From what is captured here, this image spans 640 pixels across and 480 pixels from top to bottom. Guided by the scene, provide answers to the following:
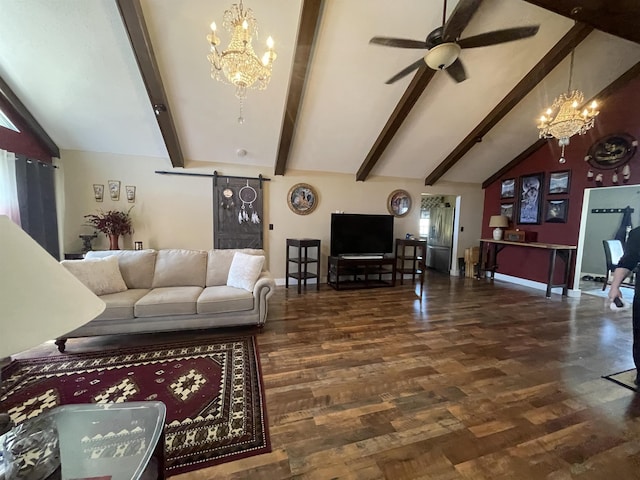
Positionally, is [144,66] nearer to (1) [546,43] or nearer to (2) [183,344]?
(2) [183,344]

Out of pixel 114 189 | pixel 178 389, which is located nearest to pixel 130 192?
pixel 114 189

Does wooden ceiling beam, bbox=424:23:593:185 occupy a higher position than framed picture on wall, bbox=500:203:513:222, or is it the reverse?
wooden ceiling beam, bbox=424:23:593:185

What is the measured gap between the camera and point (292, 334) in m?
2.98

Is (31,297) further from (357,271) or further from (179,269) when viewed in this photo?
(357,271)

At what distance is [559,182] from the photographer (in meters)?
5.01

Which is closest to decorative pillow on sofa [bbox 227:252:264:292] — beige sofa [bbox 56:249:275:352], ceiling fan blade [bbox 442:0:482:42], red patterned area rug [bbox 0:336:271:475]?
beige sofa [bbox 56:249:275:352]

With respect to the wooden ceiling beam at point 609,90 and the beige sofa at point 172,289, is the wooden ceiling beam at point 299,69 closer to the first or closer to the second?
the beige sofa at point 172,289

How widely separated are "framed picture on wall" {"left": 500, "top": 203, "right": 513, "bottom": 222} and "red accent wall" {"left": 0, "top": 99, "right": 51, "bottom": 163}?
8.71m

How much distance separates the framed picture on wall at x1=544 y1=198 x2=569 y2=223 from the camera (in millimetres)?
4922

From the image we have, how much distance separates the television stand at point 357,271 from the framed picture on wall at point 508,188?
3.24 meters

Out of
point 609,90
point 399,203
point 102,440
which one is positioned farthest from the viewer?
point 399,203

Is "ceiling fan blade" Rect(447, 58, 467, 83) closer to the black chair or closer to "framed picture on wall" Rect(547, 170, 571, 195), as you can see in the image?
"framed picture on wall" Rect(547, 170, 571, 195)

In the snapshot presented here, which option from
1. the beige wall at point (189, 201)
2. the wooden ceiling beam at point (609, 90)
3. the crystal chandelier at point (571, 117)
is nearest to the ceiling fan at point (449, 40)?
the crystal chandelier at point (571, 117)

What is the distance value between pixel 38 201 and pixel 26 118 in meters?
1.12
